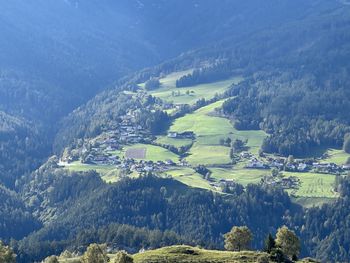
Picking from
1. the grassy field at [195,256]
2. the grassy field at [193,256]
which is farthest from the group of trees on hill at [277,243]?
the grassy field at [193,256]

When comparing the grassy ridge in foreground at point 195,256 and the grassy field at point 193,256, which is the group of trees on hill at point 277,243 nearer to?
the grassy ridge in foreground at point 195,256

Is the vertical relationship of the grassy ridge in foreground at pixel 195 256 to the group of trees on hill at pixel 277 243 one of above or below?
below

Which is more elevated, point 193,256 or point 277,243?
point 277,243

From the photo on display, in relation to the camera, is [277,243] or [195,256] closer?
[195,256]

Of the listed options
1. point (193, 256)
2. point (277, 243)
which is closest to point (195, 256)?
point (193, 256)

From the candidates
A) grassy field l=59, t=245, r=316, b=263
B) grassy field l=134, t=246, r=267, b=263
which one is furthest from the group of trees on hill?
grassy field l=134, t=246, r=267, b=263

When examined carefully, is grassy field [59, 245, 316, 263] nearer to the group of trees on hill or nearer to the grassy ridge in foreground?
the grassy ridge in foreground

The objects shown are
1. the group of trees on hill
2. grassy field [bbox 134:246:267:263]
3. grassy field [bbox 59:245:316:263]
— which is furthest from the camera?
the group of trees on hill

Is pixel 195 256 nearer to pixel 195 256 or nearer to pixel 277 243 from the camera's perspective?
pixel 195 256

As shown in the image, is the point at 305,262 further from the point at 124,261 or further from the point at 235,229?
the point at 124,261

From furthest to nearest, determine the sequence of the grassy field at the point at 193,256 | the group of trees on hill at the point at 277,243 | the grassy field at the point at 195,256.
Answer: the group of trees on hill at the point at 277,243 → the grassy field at the point at 193,256 → the grassy field at the point at 195,256

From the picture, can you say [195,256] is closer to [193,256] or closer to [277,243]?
[193,256]
